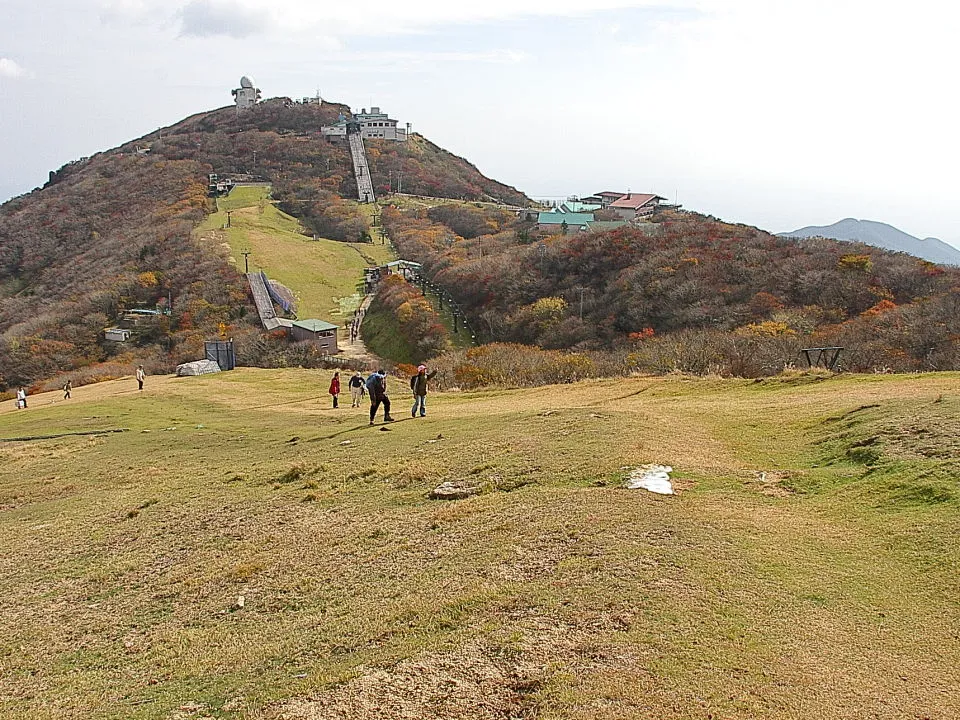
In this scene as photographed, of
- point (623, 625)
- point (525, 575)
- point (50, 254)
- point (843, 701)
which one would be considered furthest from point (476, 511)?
point (50, 254)

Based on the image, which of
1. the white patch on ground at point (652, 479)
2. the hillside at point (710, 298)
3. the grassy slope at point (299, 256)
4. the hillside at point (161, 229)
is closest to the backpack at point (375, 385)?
the white patch on ground at point (652, 479)

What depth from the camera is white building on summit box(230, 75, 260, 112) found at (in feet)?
550

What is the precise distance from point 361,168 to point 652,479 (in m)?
121

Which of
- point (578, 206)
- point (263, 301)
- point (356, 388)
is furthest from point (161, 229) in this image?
point (356, 388)

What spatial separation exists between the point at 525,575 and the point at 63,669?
5.52m

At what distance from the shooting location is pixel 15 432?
25.2 meters

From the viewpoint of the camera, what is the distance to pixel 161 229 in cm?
8625

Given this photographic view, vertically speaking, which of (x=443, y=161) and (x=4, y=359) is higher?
(x=443, y=161)

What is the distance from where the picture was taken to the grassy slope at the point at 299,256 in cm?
6706

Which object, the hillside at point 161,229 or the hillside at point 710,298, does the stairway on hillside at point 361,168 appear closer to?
the hillside at point 161,229

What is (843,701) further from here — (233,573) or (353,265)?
(353,265)

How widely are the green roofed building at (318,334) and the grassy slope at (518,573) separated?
107 feet

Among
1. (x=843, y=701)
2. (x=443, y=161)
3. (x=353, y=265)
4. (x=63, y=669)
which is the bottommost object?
(x=63, y=669)

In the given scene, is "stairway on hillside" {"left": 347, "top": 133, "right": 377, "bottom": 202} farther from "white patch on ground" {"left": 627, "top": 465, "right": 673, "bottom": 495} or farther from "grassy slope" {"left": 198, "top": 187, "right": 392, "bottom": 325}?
"white patch on ground" {"left": 627, "top": 465, "right": 673, "bottom": 495}
